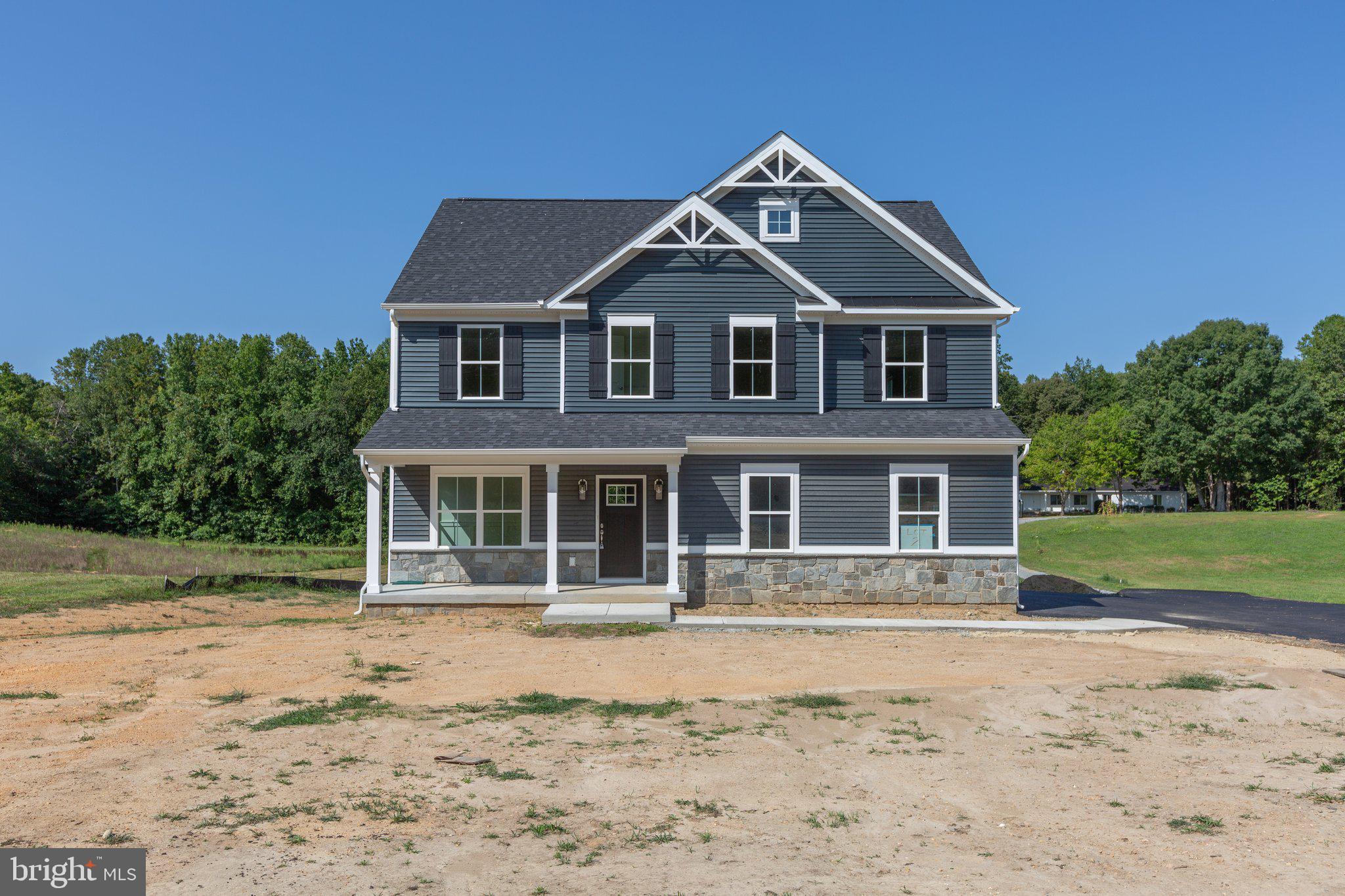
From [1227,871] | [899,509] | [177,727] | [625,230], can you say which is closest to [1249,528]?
[899,509]

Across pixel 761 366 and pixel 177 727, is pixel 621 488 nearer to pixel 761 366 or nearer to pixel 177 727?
pixel 761 366

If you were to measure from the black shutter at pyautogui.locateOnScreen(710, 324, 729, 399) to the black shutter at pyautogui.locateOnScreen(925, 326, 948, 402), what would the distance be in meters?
4.50

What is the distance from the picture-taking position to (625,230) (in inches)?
904

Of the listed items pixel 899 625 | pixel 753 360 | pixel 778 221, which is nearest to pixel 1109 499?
pixel 778 221

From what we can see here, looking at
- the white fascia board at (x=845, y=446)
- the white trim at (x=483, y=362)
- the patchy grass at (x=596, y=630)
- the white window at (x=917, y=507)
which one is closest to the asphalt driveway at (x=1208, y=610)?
the white window at (x=917, y=507)

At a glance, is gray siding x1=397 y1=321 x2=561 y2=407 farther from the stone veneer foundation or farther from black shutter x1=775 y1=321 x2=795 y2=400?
the stone veneer foundation

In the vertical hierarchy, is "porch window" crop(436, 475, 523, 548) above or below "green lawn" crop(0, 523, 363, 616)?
above

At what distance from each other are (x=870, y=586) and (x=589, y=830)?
13.0 metres

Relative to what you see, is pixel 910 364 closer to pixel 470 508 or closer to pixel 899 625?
pixel 899 625

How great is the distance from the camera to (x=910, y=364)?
20172 millimetres

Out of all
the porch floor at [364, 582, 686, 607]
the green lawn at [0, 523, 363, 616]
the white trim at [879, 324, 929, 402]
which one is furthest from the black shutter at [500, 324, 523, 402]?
the white trim at [879, 324, 929, 402]

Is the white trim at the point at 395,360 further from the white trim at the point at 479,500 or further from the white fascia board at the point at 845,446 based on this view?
the white fascia board at the point at 845,446

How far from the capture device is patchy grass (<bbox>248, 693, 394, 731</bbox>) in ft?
30.9

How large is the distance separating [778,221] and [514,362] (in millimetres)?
6966
